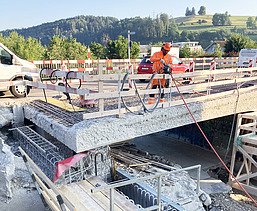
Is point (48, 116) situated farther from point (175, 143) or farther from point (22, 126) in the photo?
point (175, 143)

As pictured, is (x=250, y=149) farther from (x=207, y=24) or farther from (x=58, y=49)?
(x=207, y=24)

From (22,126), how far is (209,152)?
7.75 metres

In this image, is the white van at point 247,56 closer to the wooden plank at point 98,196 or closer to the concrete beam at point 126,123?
the concrete beam at point 126,123

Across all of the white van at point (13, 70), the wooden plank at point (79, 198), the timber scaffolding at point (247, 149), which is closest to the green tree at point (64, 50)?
the white van at point (13, 70)

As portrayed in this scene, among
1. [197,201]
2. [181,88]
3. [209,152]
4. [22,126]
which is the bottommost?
[209,152]

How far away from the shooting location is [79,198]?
16.4 ft

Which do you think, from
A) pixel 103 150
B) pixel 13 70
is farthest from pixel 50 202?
pixel 13 70

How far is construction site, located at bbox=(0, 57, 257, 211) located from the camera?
15.9 ft

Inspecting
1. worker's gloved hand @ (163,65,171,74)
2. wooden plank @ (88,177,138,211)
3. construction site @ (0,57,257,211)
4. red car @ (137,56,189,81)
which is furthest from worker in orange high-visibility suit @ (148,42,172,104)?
red car @ (137,56,189,81)

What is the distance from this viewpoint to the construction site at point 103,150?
4852 mm

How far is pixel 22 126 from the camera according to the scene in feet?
25.5

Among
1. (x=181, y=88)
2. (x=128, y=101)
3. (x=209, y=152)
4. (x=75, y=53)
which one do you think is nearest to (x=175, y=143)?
(x=209, y=152)

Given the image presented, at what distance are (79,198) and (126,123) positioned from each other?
1810mm

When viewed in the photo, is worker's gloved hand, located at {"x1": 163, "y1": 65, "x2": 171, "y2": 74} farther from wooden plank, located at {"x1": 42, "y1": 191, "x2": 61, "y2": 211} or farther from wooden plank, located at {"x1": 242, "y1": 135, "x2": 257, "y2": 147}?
wooden plank, located at {"x1": 242, "y1": 135, "x2": 257, "y2": 147}
